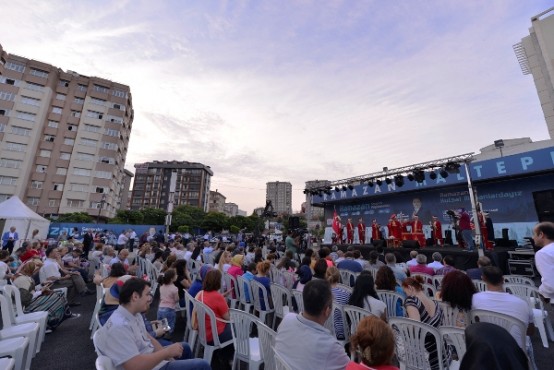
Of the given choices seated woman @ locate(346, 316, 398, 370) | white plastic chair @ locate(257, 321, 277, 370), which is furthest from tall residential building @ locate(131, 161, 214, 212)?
seated woman @ locate(346, 316, 398, 370)

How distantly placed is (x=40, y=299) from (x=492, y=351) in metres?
6.56

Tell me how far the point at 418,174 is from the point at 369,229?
6.55 m

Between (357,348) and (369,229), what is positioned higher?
(369,229)

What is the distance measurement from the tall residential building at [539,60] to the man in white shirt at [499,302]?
33.6 m

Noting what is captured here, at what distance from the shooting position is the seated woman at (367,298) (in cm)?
314

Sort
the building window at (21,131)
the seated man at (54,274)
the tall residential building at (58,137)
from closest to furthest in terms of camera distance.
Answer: the seated man at (54,274), the tall residential building at (58,137), the building window at (21,131)

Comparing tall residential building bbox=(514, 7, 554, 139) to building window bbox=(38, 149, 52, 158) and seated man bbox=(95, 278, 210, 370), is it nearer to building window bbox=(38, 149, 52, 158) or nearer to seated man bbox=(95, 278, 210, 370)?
seated man bbox=(95, 278, 210, 370)

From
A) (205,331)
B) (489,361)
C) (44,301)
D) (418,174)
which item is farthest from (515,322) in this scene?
(418,174)

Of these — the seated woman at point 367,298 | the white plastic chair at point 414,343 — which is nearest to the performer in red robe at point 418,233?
the seated woman at point 367,298

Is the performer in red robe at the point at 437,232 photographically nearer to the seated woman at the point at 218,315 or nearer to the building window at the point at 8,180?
the seated woman at the point at 218,315

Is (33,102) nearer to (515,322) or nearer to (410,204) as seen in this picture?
(410,204)

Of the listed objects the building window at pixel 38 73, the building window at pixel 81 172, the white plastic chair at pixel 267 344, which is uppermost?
the building window at pixel 38 73

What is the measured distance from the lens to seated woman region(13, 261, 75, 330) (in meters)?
4.41

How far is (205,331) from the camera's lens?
10.3ft
